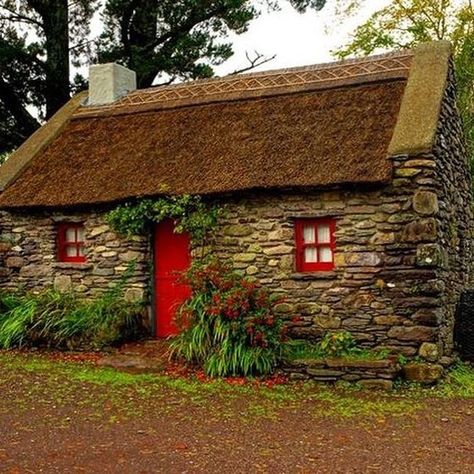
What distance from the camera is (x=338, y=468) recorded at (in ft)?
16.9

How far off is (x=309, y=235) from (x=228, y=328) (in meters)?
2.03

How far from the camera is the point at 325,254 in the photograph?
930cm

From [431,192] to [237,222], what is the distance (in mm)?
2967

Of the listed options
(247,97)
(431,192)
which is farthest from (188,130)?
(431,192)

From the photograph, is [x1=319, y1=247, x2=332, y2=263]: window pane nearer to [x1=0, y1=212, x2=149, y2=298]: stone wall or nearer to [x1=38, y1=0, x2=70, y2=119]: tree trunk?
[x1=0, y1=212, x2=149, y2=298]: stone wall

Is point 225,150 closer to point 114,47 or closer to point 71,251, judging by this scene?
point 71,251

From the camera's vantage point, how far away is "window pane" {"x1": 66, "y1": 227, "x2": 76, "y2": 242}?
11227mm

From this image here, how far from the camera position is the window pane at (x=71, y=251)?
11.2m

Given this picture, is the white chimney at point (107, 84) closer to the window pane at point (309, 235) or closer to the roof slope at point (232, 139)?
the roof slope at point (232, 139)

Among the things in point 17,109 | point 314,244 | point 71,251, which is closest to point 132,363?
point 71,251

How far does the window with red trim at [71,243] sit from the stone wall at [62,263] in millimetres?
135

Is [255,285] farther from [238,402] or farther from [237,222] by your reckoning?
[238,402]

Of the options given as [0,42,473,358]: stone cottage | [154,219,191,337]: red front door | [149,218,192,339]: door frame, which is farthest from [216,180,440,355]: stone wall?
[149,218,192,339]: door frame

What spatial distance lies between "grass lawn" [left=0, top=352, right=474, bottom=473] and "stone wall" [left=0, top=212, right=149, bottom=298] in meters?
2.28
